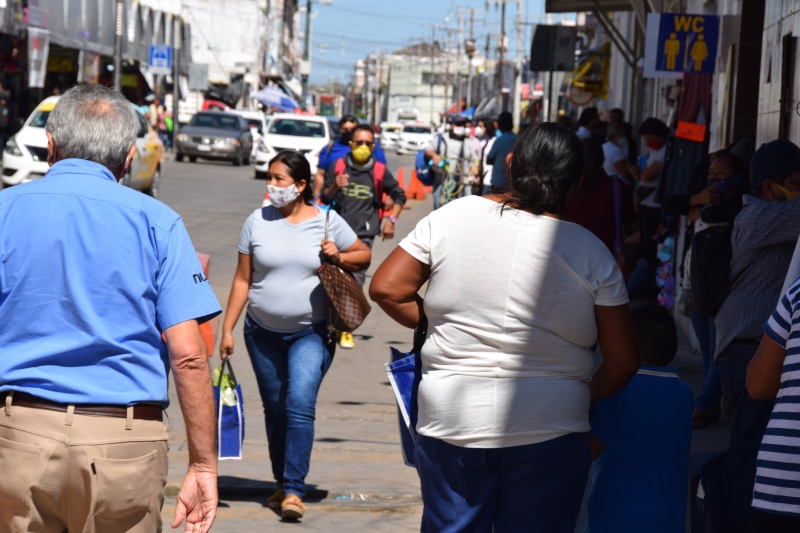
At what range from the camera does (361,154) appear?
988 centimetres

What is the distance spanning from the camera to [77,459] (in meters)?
2.93

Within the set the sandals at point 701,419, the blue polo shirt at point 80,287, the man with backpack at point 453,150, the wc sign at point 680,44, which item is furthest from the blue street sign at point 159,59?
the blue polo shirt at point 80,287

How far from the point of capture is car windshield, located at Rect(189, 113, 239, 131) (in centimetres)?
3431

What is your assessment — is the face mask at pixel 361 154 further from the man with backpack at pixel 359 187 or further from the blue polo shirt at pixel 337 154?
the blue polo shirt at pixel 337 154

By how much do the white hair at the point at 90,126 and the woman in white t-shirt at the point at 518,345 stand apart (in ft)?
2.92

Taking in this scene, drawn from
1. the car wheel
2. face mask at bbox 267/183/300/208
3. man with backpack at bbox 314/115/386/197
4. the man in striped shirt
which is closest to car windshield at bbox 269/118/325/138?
the car wheel

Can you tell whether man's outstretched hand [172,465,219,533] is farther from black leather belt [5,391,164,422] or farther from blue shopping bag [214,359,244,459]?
blue shopping bag [214,359,244,459]

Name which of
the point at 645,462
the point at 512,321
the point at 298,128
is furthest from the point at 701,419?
the point at 298,128

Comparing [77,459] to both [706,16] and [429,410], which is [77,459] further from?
[706,16]

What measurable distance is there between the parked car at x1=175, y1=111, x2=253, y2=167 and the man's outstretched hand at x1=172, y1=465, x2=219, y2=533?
3063cm

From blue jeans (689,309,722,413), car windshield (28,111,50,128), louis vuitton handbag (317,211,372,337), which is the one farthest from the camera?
car windshield (28,111,50,128)

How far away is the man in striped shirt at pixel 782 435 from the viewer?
3.10 metres

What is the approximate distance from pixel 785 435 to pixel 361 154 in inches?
278

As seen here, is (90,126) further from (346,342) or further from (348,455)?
(346,342)
